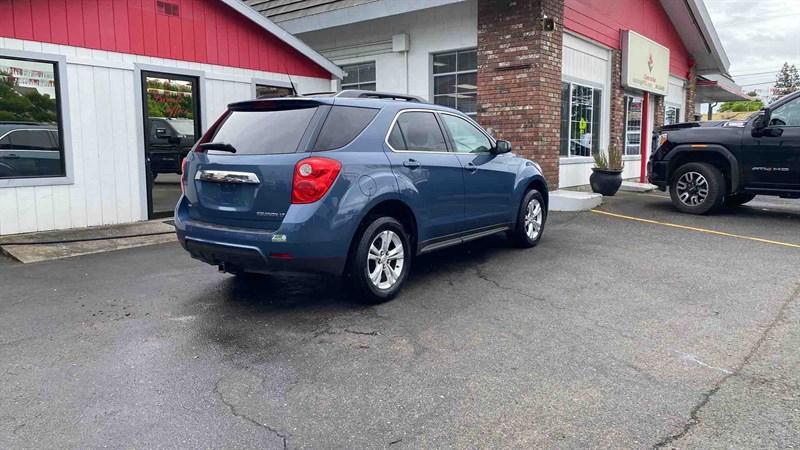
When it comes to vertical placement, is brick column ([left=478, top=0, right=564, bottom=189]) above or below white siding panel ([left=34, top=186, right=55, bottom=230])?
above

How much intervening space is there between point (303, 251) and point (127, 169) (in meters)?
5.69

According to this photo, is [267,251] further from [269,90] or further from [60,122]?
[269,90]

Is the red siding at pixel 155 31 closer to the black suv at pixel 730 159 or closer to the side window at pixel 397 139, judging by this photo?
the side window at pixel 397 139

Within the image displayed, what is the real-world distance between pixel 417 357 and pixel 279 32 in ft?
26.4

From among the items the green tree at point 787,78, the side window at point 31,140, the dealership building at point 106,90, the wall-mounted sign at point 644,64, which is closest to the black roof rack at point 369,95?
the dealership building at point 106,90

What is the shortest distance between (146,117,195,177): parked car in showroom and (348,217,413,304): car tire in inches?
260

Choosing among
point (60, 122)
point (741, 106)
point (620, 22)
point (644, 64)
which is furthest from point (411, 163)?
point (741, 106)

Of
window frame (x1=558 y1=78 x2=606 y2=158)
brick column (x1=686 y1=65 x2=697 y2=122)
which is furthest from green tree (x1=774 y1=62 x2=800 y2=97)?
window frame (x1=558 y1=78 x2=606 y2=158)

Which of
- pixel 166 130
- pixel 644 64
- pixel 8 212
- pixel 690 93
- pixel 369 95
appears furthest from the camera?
pixel 690 93

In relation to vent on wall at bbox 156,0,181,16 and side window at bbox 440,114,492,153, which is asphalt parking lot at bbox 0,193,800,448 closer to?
side window at bbox 440,114,492,153

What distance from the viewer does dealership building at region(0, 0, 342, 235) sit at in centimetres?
773

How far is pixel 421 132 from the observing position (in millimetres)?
5551

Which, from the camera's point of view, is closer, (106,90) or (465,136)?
(465,136)

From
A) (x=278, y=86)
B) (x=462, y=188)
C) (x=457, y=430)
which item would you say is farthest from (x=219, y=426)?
(x=278, y=86)
